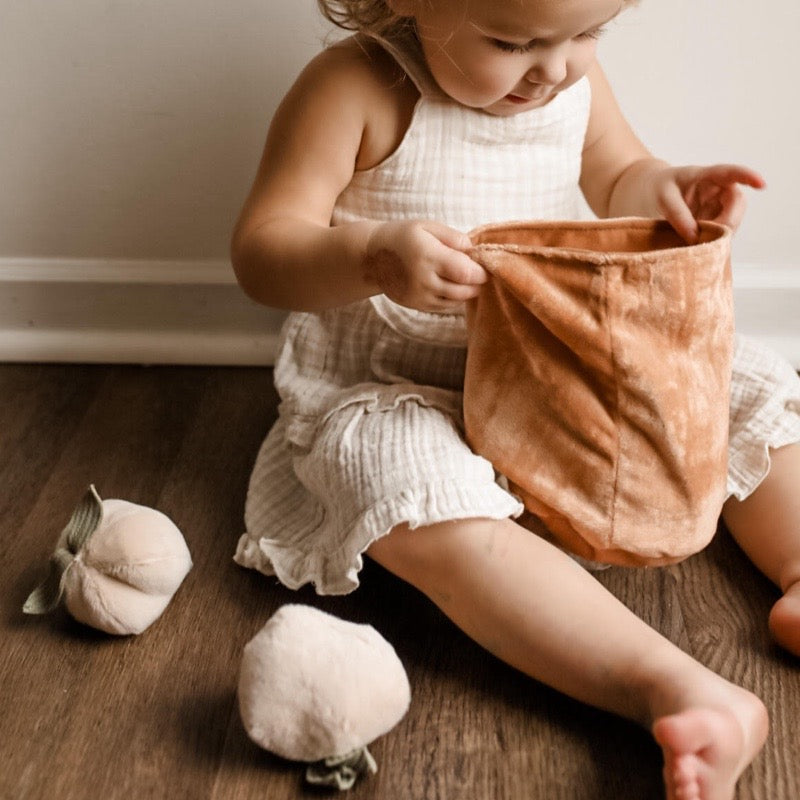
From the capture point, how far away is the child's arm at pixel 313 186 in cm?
76

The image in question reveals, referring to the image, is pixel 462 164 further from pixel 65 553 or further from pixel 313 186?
pixel 65 553

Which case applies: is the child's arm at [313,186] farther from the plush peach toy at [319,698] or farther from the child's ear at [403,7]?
the plush peach toy at [319,698]

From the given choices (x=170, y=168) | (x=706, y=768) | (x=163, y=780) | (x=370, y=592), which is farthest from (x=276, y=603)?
(x=170, y=168)

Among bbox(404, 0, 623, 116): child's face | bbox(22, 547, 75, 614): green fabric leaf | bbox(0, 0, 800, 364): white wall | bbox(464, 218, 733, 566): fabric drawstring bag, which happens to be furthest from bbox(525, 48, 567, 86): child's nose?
bbox(22, 547, 75, 614): green fabric leaf

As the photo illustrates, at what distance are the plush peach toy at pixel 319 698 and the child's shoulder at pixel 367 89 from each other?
40cm

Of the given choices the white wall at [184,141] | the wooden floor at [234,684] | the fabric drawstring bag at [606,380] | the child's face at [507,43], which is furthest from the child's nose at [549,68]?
the wooden floor at [234,684]

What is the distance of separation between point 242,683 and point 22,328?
66 cm

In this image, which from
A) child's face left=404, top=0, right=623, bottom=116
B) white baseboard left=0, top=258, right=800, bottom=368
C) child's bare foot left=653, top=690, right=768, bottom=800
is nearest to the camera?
child's bare foot left=653, top=690, right=768, bottom=800

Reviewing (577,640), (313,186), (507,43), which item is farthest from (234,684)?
(507,43)

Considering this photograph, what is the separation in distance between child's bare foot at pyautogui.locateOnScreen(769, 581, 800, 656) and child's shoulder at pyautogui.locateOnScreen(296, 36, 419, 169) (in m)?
0.46

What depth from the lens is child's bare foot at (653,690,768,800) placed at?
0.58 metres

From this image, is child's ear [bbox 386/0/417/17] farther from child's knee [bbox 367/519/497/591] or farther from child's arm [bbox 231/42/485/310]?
child's knee [bbox 367/519/497/591]

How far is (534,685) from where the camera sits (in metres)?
0.71

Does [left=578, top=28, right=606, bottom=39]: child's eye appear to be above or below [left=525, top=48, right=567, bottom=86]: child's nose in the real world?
above
